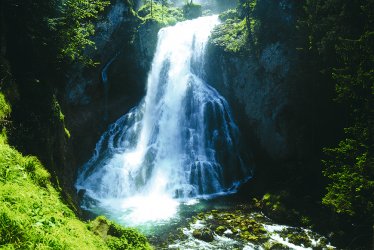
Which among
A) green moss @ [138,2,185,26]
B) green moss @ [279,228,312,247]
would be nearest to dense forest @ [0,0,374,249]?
green moss @ [279,228,312,247]

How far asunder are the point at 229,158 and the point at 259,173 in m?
3.09

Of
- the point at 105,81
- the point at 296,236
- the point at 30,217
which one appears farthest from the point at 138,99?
the point at 30,217

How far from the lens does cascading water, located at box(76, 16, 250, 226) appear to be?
25.0 m

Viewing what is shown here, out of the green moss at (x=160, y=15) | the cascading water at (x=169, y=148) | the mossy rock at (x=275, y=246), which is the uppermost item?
the green moss at (x=160, y=15)

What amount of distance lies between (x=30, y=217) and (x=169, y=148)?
77.3 feet

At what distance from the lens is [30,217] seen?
19.9 ft

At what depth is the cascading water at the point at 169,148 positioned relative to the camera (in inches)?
984

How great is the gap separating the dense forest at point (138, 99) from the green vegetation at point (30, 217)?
0.03 meters

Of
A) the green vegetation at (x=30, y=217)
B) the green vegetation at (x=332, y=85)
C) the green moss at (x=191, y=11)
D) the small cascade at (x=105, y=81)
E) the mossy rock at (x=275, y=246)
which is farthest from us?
the green moss at (x=191, y=11)

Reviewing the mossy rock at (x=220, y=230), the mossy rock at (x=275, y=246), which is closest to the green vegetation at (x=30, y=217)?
the mossy rock at (x=220, y=230)

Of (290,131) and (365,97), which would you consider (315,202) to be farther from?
(365,97)

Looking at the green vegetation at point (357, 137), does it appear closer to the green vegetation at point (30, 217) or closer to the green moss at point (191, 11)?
the green vegetation at point (30, 217)

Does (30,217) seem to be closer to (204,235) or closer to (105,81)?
(204,235)

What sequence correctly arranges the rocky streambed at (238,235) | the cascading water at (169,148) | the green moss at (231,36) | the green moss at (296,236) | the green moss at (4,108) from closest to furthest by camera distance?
the green moss at (4,108), the rocky streambed at (238,235), the green moss at (296,236), the cascading water at (169,148), the green moss at (231,36)
